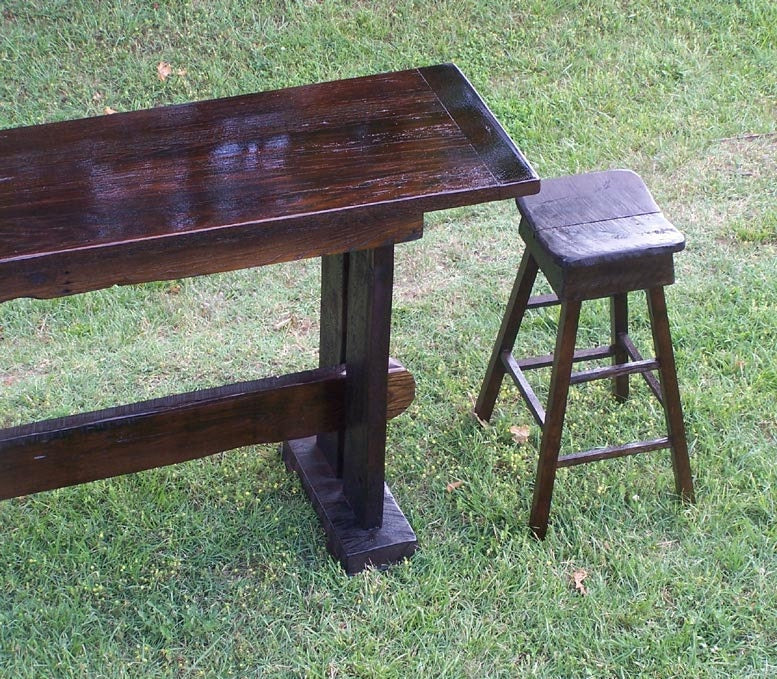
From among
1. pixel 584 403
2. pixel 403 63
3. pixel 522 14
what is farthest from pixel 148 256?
pixel 522 14

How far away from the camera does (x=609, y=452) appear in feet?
10.2

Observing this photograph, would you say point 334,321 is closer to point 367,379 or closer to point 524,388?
point 367,379

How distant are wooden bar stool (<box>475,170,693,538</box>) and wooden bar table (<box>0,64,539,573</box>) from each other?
1.36 ft

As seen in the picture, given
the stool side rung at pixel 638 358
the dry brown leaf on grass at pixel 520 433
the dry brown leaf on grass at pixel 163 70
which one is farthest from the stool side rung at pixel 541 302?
the dry brown leaf on grass at pixel 163 70

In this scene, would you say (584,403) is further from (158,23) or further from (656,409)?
(158,23)

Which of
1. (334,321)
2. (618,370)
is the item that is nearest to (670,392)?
(618,370)

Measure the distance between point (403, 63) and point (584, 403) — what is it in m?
2.74

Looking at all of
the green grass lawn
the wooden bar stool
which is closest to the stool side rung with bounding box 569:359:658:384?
the wooden bar stool

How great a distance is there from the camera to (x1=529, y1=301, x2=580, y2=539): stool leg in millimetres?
2926

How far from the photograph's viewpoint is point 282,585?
3.05m

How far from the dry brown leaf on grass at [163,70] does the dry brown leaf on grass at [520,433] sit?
3.06m

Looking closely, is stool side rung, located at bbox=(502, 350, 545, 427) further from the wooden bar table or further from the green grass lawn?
the wooden bar table

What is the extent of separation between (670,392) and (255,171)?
1.49 m

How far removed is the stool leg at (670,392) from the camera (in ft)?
9.86
